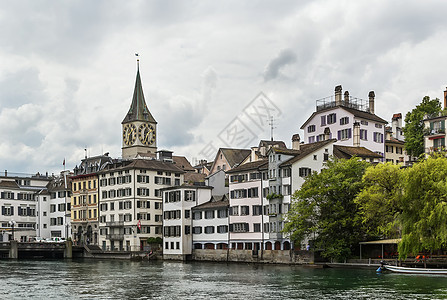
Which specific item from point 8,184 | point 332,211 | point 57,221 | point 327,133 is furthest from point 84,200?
point 332,211

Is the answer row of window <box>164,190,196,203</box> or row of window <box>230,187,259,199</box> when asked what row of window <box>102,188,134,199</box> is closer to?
row of window <box>164,190,196,203</box>

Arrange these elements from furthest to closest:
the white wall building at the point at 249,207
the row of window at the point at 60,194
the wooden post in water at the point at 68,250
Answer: the row of window at the point at 60,194 < the wooden post in water at the point at 68,250 < the white wall building at the point at 249,207

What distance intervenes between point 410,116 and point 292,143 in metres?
19.2

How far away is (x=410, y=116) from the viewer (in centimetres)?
11162

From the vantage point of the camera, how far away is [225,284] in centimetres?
6600

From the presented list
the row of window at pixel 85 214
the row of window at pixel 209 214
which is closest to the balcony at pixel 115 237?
the row of window at pixel 85 214

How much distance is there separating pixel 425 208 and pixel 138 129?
11722 centimetres

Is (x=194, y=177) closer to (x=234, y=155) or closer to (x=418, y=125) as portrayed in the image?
(x=234, y=155)

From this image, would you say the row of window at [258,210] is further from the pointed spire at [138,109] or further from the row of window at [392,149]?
the pointed spire at [138,109]

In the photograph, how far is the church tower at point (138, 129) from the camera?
7067 inches

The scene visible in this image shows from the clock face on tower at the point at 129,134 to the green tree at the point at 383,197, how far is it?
106m

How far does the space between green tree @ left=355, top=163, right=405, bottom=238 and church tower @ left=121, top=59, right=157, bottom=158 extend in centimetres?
10425

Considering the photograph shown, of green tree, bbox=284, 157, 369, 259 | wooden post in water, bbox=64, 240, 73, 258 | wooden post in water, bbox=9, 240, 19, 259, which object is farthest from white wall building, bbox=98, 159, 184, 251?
green tree, bbox=284, 157, 369, 259

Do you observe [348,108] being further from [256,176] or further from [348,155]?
[256,176]
